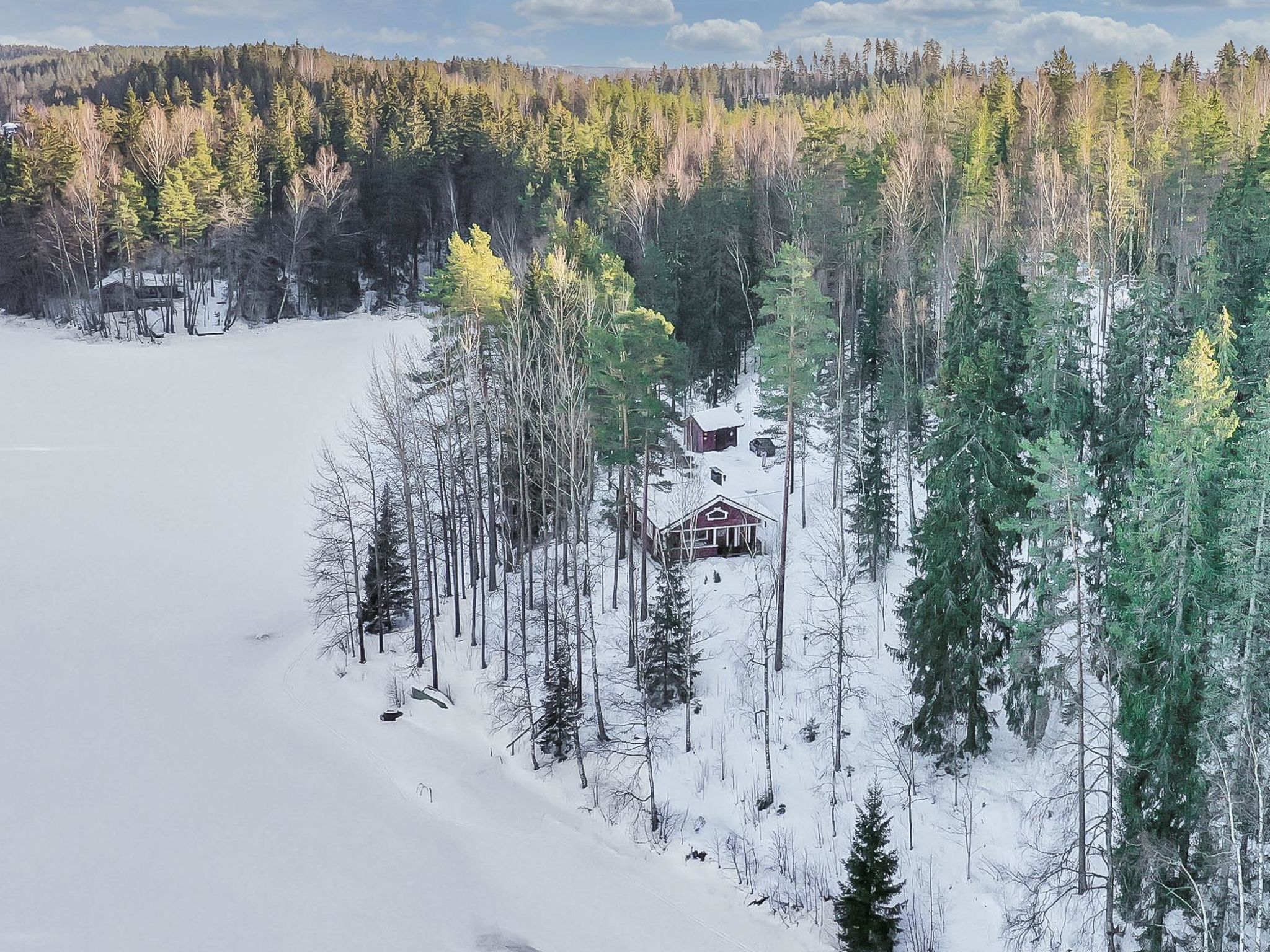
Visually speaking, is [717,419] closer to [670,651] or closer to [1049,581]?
[670,651]

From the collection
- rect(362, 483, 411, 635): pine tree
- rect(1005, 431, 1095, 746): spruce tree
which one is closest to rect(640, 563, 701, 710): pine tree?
rect(1005, 431, 1095, 746): spruce tree

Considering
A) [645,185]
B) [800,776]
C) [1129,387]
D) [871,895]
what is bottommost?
[800,776]

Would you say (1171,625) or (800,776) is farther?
(800,776)

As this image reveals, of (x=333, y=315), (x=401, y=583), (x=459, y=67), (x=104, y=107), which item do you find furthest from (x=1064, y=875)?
(x=459, y=67)

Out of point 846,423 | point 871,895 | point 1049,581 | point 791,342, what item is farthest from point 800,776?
point 846,423

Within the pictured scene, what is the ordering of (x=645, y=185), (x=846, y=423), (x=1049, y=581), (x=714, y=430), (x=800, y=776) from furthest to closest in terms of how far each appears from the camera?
(x=645, y=185) → (x=714, y=430) → (x=846, y=423) → (x=800, y=776) → (x=1049, y=581)

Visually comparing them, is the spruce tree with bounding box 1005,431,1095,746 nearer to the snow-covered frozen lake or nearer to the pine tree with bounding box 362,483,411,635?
the snow-covered frozen lake

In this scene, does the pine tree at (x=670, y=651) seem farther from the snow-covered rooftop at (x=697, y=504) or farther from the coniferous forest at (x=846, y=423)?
the snow-covered rooftop at (x=697, y=504)

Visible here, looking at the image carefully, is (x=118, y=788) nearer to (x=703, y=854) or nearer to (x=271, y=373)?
(x=703, y=854)
